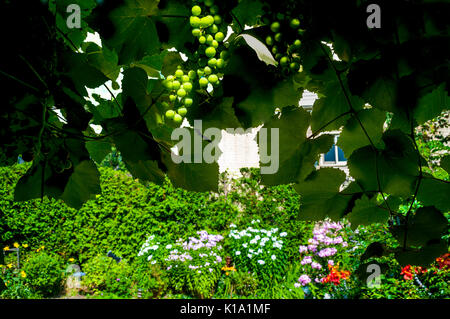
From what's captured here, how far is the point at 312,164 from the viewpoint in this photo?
0.86 metres

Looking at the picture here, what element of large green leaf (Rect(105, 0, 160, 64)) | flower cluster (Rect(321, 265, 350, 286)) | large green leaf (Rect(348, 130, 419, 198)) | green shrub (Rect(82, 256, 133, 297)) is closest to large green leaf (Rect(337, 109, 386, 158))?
large green leaf (Rect(348, 130, 419, 198))

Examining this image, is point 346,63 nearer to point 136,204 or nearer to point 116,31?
point 116,31

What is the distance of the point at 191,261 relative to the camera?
5523mm

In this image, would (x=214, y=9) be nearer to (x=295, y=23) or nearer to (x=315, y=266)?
(x=295, y=23)

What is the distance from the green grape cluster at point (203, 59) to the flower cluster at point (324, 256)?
4867mm

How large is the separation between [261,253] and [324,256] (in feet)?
3.67

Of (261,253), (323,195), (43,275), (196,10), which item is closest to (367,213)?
(323,195)

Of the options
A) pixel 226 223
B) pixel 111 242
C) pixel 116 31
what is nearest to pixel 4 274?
pixel 111 242

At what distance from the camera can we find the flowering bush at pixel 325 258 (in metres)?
4.94

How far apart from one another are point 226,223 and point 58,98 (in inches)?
245

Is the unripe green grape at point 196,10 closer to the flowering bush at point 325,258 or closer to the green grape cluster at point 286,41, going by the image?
the green grape cluster at point 286,41

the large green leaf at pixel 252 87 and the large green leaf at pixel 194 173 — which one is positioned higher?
the large green leaf at pixel 252 87

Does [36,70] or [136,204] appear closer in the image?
[36,70]

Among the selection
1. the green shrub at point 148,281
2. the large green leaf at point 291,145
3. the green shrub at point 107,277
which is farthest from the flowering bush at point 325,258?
the large green leaf at point 291,145
